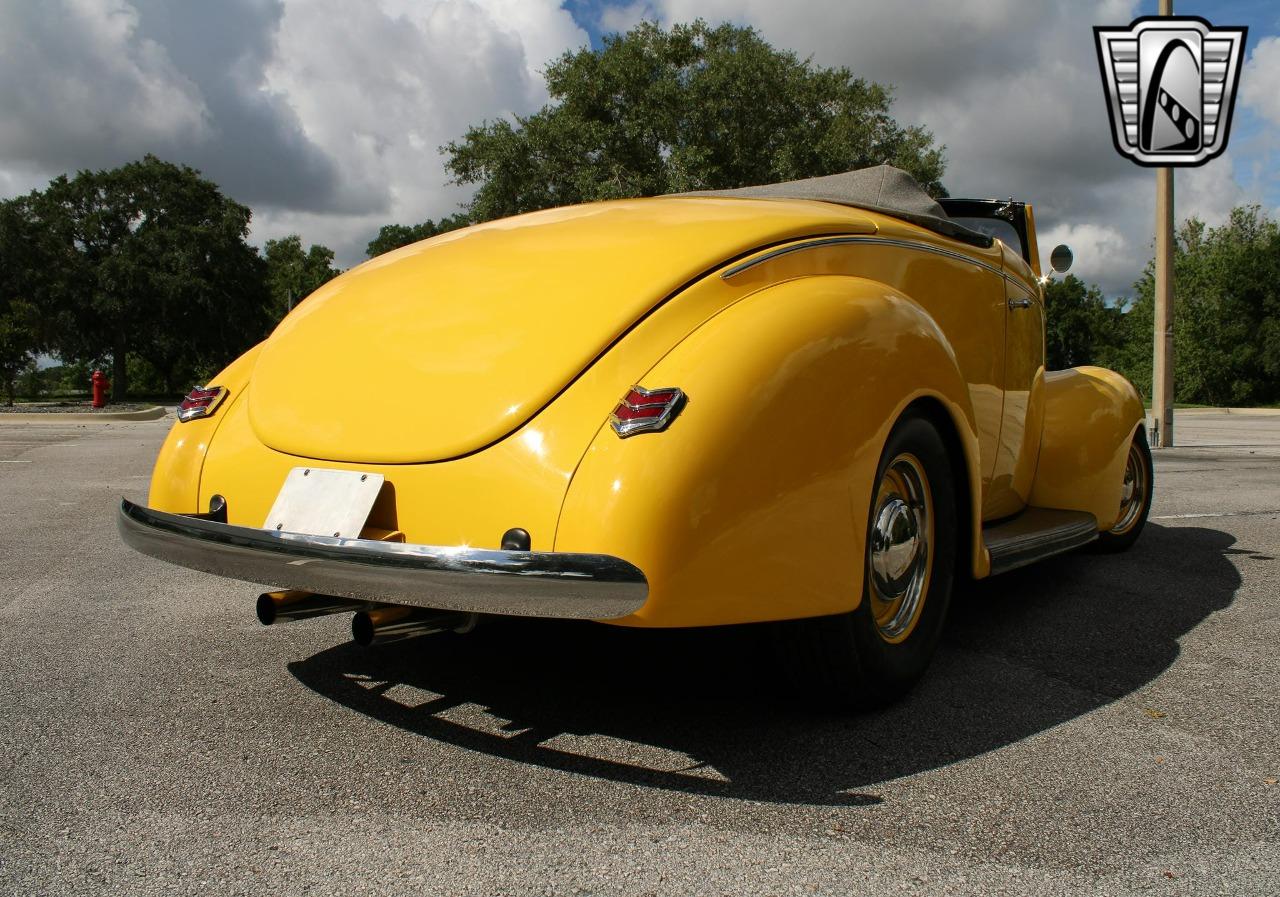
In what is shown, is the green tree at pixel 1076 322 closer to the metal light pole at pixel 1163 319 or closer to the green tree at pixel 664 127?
the green tree at pixel 664 127

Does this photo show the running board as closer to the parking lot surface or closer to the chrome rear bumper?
the parking lot surface

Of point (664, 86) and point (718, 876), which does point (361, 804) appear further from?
point (664, 86)

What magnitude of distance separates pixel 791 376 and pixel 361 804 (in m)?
1.31

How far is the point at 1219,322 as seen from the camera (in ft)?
129

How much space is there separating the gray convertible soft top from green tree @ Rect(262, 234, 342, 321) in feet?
186

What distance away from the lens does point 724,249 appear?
8.35 feet

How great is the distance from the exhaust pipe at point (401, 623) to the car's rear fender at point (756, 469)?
1.48 feet

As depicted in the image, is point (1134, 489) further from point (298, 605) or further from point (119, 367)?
point (119, 367)

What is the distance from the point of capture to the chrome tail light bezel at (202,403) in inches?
116

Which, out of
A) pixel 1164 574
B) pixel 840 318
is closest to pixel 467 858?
pixel 840 318

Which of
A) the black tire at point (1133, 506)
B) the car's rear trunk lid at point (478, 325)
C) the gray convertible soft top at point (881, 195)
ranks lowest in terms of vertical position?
the black tire at point (1133, 506)

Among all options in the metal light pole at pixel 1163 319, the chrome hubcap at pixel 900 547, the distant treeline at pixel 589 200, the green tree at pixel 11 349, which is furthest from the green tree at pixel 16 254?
the chrome hubcap at pixel 900 547

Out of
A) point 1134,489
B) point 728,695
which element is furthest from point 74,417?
point 728,695

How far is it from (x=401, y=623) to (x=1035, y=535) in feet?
7.46
